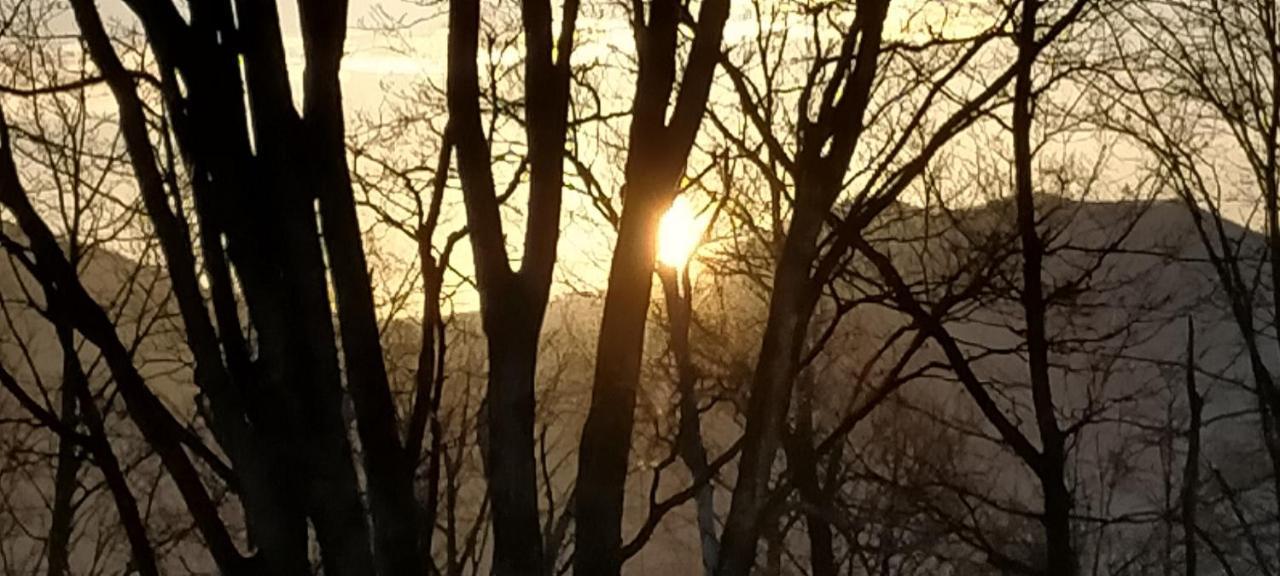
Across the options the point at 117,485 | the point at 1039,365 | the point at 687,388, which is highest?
the point at 687,388

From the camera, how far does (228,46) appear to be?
1677mm

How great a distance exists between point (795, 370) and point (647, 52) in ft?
1.49

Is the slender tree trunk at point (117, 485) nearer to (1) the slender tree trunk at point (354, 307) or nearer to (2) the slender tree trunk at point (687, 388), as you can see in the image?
(1) the slender tree trunk at point (354, 307)

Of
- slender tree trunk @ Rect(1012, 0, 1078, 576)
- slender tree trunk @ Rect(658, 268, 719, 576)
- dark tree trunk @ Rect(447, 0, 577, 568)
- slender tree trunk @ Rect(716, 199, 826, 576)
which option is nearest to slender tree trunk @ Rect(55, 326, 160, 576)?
dark tree trunk @ Rect(447, 0, 577, 568)

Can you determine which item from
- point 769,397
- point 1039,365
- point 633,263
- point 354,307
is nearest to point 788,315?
point 769,397

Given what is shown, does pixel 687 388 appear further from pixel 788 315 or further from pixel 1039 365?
pixel 788 315

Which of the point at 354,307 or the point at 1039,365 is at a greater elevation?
the point at 1039,365

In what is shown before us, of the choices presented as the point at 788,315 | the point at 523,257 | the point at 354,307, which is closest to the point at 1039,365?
the point at 788,315

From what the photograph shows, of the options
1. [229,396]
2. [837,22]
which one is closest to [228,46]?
[229,396]

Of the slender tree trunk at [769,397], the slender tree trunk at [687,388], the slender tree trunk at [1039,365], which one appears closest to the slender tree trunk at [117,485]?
the slender tree trunk at [769,397]

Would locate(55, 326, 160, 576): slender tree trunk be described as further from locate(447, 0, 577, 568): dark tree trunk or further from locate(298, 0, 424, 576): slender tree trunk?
locate(447, 0, 577, 568): dark tree trunk

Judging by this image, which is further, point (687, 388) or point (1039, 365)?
point (687, 388)

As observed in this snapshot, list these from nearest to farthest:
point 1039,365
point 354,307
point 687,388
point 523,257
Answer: point 354,307
point 523,257
point 1039,365
point 687,388

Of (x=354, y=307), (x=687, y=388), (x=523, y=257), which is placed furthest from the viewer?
(x=687, y=388)
